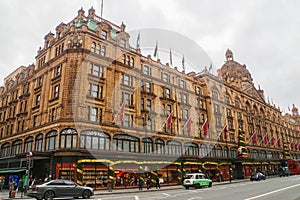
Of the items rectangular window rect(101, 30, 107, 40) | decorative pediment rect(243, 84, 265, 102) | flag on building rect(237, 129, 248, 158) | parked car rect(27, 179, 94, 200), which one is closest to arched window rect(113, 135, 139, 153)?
parked car rect(27, 179, 94, 200)

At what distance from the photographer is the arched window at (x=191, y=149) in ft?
146

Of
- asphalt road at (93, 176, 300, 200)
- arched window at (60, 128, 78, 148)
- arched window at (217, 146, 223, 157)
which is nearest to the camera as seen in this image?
asphalt road at (93, 176, 300, 200)

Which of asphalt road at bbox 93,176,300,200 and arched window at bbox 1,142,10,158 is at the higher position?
arched window at bbox 1,142,10,158

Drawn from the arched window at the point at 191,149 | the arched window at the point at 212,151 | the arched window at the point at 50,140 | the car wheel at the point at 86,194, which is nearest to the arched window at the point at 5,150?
the arched window at the point at 50,140

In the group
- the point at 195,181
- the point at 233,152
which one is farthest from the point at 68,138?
the point at 233,152

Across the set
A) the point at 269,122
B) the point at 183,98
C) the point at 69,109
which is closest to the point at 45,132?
the point at 69,109

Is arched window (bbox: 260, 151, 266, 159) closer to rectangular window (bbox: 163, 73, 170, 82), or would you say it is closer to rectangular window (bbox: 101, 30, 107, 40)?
rectangular window (bbox: 163, 73, 170, 82)

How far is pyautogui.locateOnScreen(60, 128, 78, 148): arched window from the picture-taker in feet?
97.8

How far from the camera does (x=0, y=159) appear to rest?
41438mm

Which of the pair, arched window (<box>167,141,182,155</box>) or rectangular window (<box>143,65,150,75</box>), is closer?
arched window (<box>167,141,182,155</box>)

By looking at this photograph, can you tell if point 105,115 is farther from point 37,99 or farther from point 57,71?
point 37,99

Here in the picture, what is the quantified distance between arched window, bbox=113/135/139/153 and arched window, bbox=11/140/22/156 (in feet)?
53.0

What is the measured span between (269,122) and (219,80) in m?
31.0

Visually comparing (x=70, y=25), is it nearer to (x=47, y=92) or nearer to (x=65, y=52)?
(x=65, y=52)
